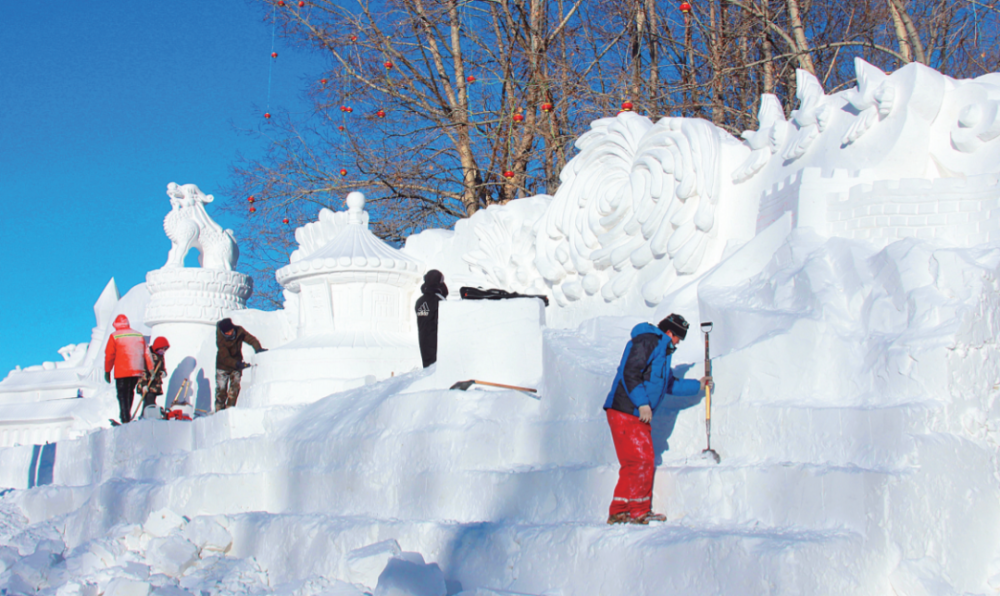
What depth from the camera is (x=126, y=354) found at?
347 inches

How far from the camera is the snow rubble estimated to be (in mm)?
3873

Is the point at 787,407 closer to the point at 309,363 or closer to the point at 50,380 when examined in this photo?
the point at 309,363

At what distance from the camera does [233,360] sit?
8750mm

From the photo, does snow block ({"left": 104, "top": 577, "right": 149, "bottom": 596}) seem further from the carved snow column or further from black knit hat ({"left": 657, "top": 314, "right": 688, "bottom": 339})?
the carved snow column

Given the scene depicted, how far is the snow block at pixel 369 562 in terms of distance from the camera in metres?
4.86

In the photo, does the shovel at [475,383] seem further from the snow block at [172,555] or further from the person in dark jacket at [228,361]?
the person in dark jacket at [228,361]

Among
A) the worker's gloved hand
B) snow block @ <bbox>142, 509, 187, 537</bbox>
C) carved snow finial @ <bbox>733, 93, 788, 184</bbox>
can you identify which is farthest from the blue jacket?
snow block @ <bbox>142, 509, 187, 537</bbox>

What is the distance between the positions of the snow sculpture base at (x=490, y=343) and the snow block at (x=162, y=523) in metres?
1.83

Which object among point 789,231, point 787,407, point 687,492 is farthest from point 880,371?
point 789,231

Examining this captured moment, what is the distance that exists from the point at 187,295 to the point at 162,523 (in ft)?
16.5

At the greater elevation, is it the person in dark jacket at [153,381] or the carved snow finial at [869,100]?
the carved snow finial at [869,100]

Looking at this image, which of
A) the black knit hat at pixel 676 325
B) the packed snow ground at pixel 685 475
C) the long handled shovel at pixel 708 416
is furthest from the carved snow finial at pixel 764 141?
the black knit hat at pixel 676 325

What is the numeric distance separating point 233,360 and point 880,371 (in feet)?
20.3

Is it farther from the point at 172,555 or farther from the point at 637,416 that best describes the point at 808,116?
the point at 172,555
